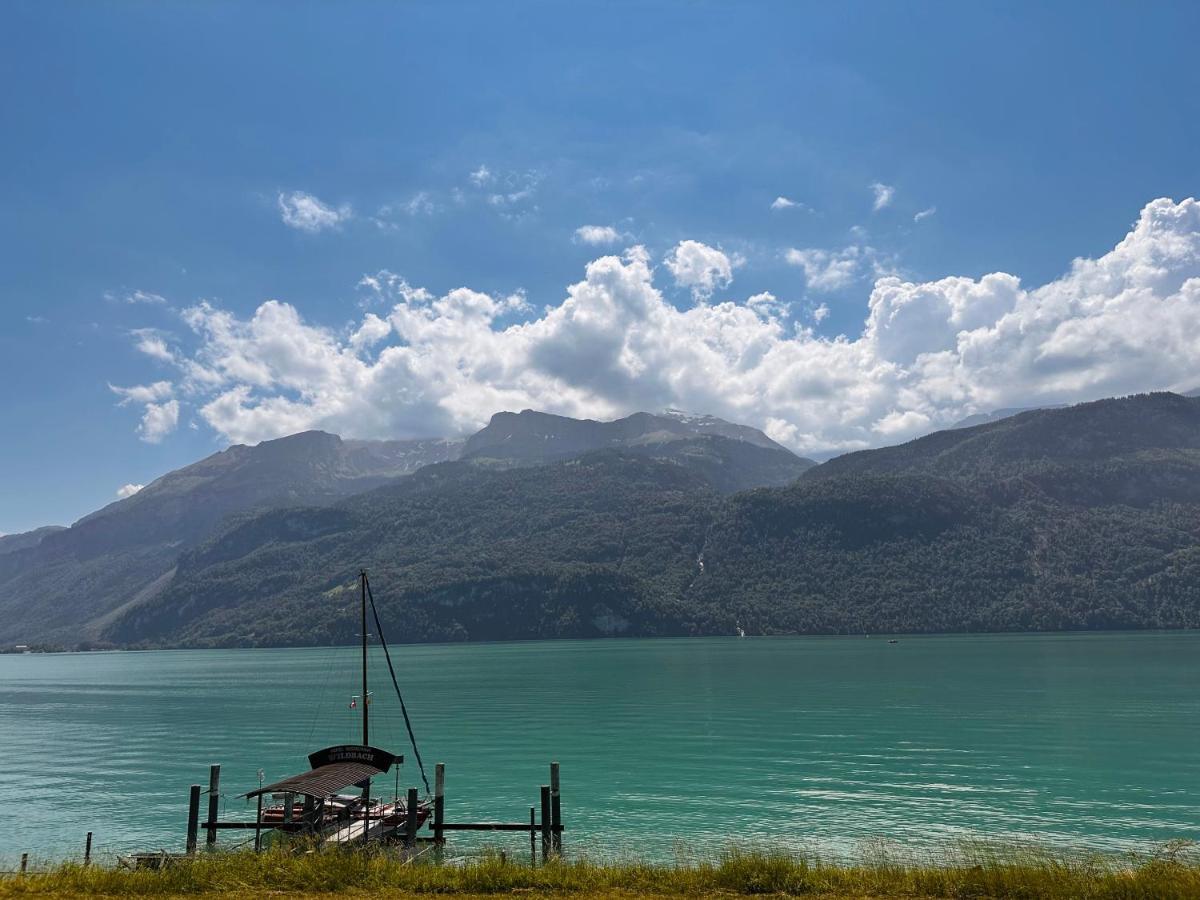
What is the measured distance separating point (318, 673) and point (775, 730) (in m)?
129

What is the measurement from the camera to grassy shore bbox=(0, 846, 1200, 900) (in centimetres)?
2133

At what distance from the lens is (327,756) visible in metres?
37.5

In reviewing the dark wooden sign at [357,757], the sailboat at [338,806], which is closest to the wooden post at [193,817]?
the sailboat at [338,806]

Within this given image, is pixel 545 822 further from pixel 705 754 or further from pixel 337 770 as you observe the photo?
pixel 705 754

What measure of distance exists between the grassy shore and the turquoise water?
12.9 metres

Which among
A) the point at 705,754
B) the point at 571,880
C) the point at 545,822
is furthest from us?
the point at 705,754

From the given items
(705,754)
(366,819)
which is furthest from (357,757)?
(705,754)

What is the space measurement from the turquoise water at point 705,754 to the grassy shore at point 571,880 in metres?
12.9

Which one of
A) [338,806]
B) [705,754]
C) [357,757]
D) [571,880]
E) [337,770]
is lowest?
[705,754]

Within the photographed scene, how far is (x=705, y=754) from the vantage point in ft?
203

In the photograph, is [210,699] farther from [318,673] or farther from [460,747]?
[460,747]

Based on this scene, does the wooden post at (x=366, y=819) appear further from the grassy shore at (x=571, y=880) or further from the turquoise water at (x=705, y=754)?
the turquoise water at (x=705, y=754)

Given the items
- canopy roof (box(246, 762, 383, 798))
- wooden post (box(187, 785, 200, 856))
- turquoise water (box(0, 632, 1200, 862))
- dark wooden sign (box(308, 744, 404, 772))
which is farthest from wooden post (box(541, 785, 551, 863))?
wooden post (box(187, 785, 200, 856))

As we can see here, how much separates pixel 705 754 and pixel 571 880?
4114 centimetres
